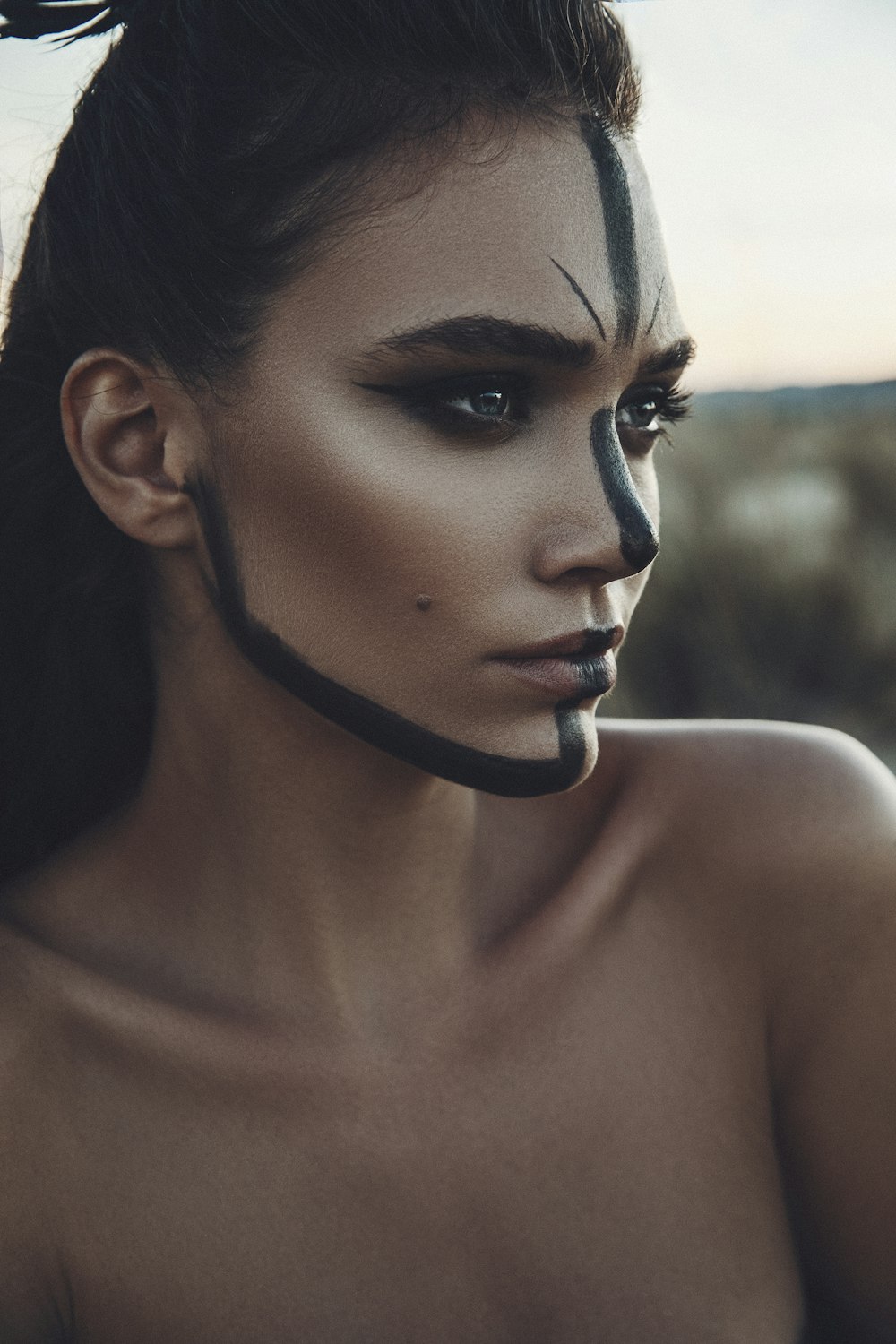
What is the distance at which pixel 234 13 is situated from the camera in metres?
1.40

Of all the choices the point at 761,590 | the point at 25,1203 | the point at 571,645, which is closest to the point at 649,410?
the point at 571,645

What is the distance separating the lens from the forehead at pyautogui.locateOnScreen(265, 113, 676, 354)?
4.26 ft

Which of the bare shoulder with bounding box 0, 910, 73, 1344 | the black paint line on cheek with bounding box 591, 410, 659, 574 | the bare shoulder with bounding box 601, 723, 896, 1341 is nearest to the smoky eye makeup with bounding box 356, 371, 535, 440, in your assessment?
the black paint line on cheek with bounding box 591, 410, 659, 574

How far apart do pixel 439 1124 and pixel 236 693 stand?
594mm

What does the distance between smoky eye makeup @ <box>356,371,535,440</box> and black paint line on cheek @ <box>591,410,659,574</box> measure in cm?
10

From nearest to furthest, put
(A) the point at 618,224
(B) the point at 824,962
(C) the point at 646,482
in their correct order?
(A) the point at 618,224 → (C) the point at 646,482 → (B) the point at 824,962

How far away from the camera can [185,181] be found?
4.62ft

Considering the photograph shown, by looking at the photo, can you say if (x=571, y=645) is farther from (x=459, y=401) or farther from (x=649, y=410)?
(x=649, y=410)

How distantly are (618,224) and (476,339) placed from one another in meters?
0.25

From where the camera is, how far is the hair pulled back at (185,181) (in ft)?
4.43

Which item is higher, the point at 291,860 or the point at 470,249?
the point at 470,249

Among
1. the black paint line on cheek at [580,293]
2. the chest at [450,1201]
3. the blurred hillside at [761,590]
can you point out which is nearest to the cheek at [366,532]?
the black paint line on cheek at [580,293]

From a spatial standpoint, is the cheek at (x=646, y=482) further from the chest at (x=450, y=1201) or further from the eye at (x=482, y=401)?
the chest at (x=450, y=1201)

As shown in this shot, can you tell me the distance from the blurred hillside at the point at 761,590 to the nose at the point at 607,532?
239cm
